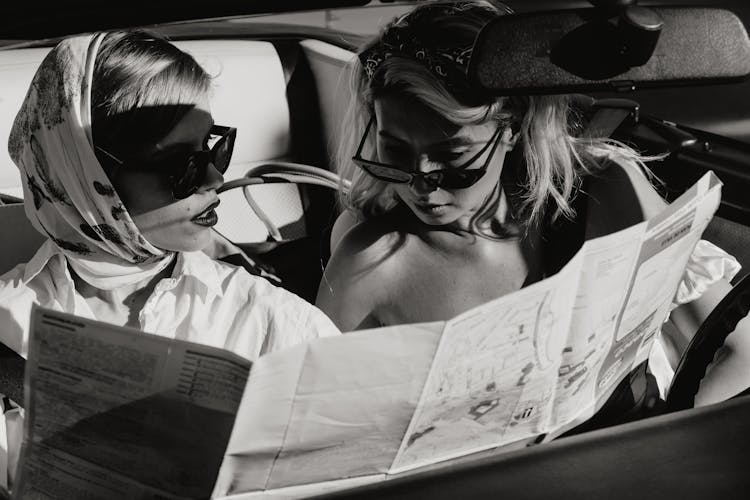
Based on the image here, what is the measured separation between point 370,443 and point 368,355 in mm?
167

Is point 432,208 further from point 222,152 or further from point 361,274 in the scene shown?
point 222,152

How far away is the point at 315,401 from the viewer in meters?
0.94

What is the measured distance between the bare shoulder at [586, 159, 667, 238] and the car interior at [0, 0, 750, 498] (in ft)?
0.75

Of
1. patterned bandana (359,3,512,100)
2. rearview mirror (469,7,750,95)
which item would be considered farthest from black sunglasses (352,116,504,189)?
rearview mirror (469,7,750,95)

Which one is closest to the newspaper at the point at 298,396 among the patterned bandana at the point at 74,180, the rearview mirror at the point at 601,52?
the rearview mirror at the point at 601,52

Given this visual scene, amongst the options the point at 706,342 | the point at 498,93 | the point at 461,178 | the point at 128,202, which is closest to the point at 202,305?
the point at 128,202

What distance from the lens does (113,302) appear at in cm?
151

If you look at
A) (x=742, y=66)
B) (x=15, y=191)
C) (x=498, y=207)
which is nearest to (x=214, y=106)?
(x=15, y=191)

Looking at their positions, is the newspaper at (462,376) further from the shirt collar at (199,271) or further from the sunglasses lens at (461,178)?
the shirt collar at (199,271)

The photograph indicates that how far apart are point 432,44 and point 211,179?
49 centimetres

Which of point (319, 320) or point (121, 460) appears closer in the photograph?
point (121, 460)

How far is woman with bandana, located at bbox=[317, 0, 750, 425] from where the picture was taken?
5.33 ft

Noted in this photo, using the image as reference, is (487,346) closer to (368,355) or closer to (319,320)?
(368,355)

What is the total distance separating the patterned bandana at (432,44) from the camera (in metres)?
1.55
